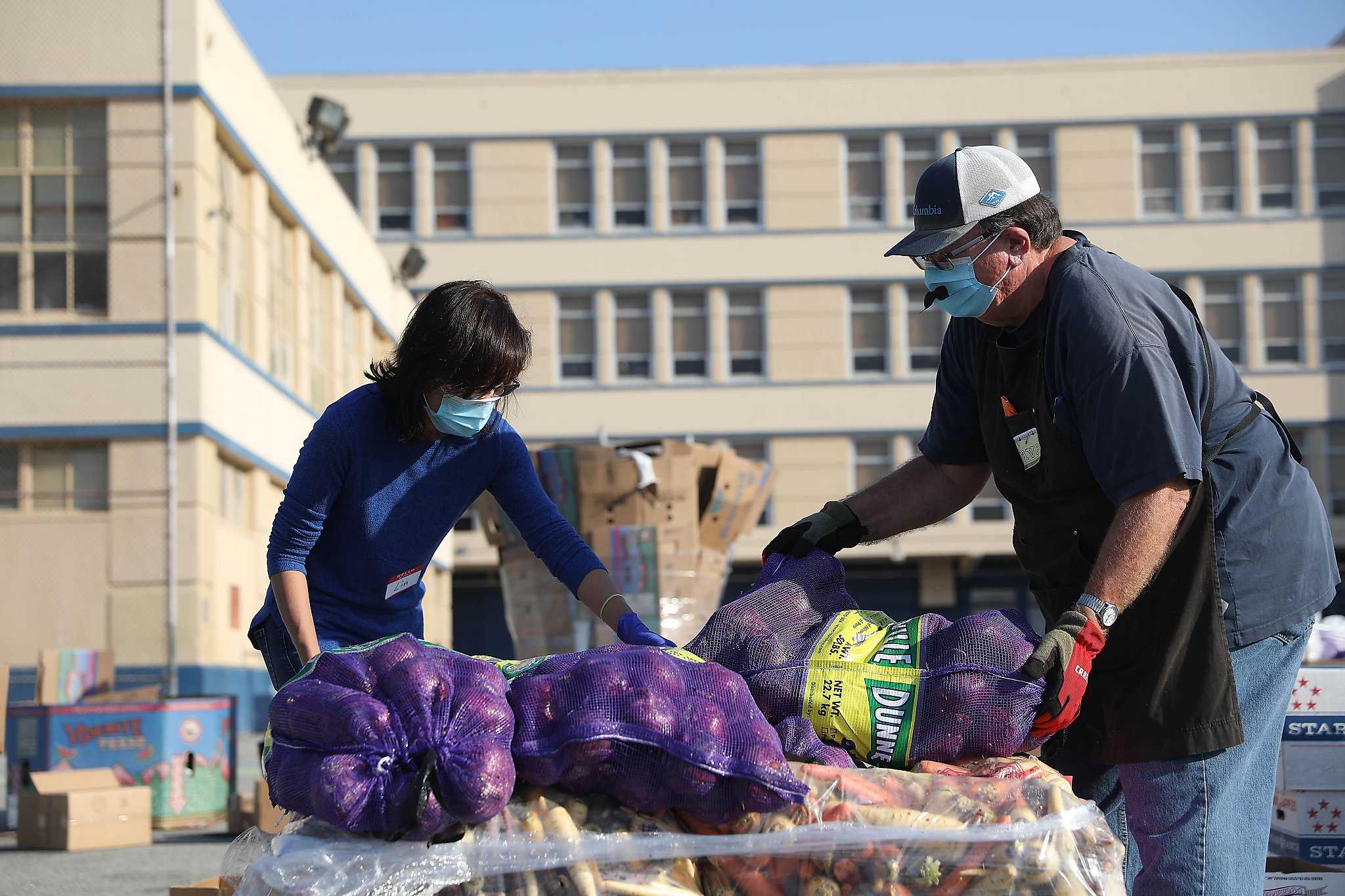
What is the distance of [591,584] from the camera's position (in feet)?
11.8

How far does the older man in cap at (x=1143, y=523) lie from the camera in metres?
2.73

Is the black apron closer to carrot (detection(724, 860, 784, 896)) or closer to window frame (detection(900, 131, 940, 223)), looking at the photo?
carrot (detection(724, 860, 784, 896))

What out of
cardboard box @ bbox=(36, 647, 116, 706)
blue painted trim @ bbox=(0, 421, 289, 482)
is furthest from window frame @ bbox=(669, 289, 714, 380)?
cardboard box @ bbox=(36, 647, 116, 706)

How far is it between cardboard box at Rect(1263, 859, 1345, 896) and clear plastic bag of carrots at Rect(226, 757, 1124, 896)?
1558mm

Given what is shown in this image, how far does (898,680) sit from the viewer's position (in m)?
2.62

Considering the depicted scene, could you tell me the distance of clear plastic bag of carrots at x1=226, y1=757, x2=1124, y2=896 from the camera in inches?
88.4

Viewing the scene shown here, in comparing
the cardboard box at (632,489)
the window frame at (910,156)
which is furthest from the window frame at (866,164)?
the cardboard box at (632,489)

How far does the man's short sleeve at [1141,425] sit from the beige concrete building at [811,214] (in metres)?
30.9

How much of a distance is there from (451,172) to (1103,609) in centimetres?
3290

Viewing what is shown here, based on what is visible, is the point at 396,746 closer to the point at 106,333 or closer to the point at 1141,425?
the point at 1141,425

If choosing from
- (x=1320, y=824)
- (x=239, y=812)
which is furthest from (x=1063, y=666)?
(x=239, y=812)

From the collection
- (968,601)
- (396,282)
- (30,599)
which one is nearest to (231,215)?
(30,599)

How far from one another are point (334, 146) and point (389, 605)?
823 inches

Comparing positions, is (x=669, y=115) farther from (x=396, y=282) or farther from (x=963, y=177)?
(x=963, y=177)
